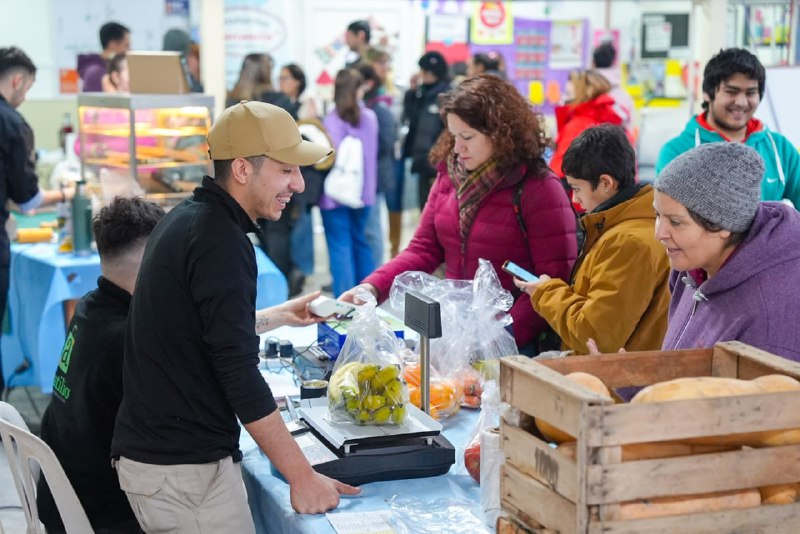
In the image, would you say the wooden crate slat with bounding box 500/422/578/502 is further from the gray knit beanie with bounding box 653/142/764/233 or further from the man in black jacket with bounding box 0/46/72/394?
the man in black jacket with bounding box 0/46/72/394

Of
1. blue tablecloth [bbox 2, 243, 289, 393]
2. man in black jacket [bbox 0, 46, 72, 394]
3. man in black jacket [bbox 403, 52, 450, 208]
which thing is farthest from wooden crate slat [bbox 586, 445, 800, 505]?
man in black jacket [bbox 403, 52, 450, 208]

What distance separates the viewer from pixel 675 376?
1803 millimetres

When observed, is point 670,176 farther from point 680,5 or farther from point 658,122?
point 680,5

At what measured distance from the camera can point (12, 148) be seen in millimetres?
4801

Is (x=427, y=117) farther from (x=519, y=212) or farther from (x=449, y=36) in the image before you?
(x=519, y=212)

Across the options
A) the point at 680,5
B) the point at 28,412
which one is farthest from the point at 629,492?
the point at 680,5

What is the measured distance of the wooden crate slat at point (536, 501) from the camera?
146 cm

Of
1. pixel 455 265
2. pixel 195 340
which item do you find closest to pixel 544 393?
pixel 195 340

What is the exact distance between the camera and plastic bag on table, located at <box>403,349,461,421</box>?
2.60 m

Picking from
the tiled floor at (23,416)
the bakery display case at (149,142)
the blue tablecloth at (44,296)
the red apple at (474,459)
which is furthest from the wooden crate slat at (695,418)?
the bakery display case at (149,142)

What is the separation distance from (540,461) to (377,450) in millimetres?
736

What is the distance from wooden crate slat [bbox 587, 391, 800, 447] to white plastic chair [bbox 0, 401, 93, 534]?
136 cm

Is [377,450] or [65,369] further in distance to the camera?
[65,369]

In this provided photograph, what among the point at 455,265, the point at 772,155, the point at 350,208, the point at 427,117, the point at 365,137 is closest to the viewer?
the point at 455,265
